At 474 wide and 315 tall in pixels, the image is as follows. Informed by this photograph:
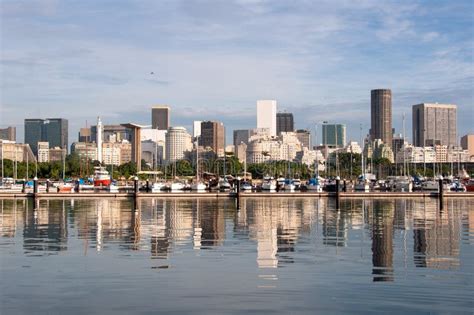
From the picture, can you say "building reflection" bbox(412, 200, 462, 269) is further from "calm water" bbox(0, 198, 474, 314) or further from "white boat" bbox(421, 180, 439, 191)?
"white boat" bbox(421, 180, 439, 191)

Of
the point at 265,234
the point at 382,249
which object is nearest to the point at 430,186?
the point at 265,234

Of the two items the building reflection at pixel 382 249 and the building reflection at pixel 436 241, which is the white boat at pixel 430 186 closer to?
the building reflection at pixel 436 241

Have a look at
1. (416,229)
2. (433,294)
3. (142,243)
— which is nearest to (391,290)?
(433,294)

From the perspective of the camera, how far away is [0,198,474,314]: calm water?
15.8 meters

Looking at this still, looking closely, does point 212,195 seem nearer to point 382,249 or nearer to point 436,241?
point 436,241

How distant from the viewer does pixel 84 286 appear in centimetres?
1775

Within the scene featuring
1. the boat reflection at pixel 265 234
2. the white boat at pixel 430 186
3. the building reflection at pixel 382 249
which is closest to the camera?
the building reflection at pixel 382 249

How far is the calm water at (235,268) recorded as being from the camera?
15.8m

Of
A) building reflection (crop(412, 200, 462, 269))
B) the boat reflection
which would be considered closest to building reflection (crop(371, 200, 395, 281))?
the boat reflection

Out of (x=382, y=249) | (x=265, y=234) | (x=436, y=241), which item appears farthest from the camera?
(x=265, y=234)

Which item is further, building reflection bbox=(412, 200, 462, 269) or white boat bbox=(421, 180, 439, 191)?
white boat bbox=(421, 180, 439, 191)

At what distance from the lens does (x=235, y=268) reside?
67.5ft

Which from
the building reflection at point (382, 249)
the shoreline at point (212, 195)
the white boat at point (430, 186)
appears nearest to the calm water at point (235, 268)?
the building reflection at point (382, 249)

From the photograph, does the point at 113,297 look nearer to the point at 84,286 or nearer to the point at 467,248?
the point at 84,286
